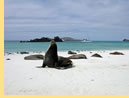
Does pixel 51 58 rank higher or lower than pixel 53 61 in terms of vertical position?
higher

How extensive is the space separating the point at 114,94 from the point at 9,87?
10.1 ft

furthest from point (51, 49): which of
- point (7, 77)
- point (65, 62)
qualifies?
point (7, 77)

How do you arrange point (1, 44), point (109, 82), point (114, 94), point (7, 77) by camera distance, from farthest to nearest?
1. point (7, 77)
2. point (109, 82)
3. point (1, 44)
4. point (114, 94)

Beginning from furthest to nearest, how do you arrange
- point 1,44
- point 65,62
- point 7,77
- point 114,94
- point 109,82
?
point 65,62
point 7,77
point 109,82
point 1,44
point 114,94

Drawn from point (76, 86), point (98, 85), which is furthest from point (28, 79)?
point (98, 85)

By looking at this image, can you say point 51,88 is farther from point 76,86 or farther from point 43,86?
point 76,86

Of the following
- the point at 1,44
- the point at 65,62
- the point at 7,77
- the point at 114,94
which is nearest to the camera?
the point at 114,94

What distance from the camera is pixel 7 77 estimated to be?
24.2ft

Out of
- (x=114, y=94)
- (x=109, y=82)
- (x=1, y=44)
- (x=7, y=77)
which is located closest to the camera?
(x=114, y=94)

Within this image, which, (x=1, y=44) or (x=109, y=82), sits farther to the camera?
(x=109, y=82)

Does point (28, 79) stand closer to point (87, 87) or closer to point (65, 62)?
point (87, 87)

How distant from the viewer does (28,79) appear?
7031 mm

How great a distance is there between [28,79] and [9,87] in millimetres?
1131

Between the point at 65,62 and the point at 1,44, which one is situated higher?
the point at 1,44
